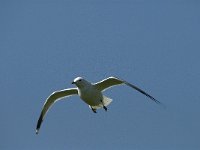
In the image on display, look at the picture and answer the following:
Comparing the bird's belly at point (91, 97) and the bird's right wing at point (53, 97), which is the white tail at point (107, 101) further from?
the bird's right wing at point (53, 97)

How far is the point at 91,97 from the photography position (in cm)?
1727

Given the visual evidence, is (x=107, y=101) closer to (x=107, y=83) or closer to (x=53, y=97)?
(x=107, y=83)

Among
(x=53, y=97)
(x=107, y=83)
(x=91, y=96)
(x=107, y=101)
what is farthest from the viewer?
(x=53, y=97)

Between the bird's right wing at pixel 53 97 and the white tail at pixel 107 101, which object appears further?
the bird's right wing at pixel 53 97

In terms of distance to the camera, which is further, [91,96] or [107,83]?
[107,83]

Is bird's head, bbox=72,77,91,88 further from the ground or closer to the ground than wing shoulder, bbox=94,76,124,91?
further from the ground

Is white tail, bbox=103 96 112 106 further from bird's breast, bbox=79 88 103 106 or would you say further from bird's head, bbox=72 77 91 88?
bird's head, bbox=72 77 91 88

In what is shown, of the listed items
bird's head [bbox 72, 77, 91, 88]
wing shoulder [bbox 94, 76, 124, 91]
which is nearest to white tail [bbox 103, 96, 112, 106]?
wing shoulder [bbox 94, 76, 124, 91]

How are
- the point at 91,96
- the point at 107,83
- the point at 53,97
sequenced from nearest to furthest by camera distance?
the point at 91,96, the point at 107,83, the point at 53,97

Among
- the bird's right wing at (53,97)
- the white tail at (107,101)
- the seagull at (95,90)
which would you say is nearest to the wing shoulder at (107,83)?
the seagull at (95,90)

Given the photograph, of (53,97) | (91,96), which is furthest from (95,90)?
(53,97)

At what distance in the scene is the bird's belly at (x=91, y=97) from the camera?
17.2m

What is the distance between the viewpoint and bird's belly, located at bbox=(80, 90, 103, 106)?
56.5 ft

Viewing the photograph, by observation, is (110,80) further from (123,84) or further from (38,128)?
(38,128)
